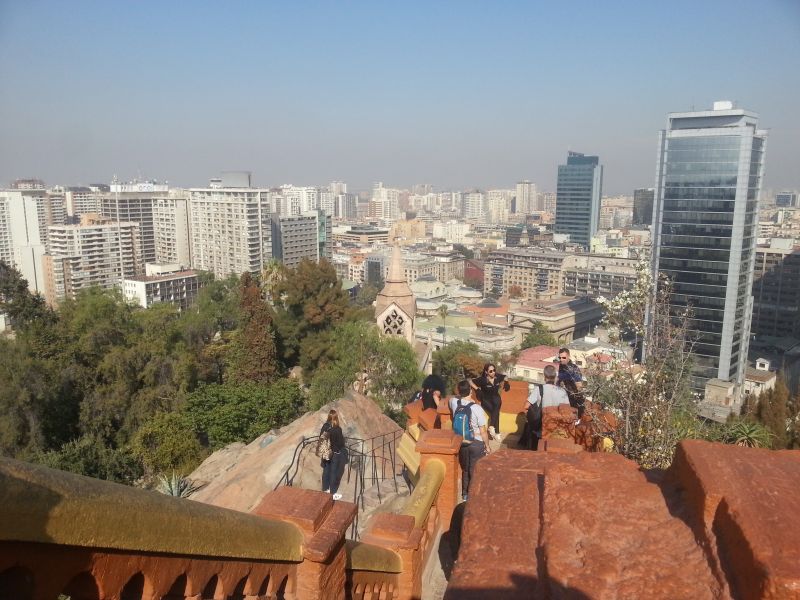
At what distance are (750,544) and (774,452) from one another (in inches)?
44.5

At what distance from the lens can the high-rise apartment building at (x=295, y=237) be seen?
307ft

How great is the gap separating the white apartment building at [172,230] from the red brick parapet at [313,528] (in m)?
84.9

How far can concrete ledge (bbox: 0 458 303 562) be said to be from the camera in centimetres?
134

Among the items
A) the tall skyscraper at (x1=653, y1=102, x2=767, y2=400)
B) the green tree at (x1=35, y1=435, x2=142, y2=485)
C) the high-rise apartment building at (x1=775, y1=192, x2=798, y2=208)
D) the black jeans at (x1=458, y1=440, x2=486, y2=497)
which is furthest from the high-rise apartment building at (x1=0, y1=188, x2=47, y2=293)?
the high-rise apartment building at (x1=775, y1=192, x2=798, y2=208)

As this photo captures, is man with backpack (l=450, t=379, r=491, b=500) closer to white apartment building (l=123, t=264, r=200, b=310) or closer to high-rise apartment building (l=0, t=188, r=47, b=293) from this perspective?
white apartment building (l=123, t=264, r=200, b=310)

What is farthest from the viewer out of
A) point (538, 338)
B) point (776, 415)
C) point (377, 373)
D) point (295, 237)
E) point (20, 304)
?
point (295, 237)

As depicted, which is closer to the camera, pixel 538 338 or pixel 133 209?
pixel 538 338

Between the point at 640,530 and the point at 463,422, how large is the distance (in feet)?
10.3

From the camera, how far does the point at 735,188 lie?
47.2m

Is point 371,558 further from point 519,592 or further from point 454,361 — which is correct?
point 454,361

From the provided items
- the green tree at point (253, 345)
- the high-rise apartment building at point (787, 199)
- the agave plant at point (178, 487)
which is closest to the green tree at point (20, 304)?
the green tree at point (253, 345)

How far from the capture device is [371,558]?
11.1ft

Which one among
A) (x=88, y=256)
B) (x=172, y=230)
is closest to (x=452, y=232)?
(x=172, y=230)

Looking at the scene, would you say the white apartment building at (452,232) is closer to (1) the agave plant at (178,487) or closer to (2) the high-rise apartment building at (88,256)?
(2) the high-rise apartment building at (88,256)
